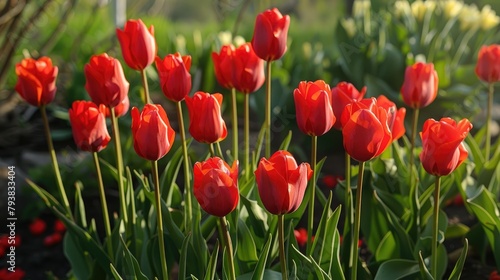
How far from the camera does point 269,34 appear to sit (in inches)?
65.1

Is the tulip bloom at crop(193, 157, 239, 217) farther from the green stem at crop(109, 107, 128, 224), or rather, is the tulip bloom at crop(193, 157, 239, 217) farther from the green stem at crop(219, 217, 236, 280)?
the green stem at crop(109, 107, 128, 224)

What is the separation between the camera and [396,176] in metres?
2.08

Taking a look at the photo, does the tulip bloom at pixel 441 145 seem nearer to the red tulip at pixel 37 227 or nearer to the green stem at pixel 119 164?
the green stem at pixel 119 164

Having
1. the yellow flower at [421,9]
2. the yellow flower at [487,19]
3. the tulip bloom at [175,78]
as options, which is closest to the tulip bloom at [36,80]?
the tulip bloom at [175,78]

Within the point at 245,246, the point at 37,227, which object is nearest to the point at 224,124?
the point at 245,246

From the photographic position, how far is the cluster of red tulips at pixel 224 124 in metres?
1.25

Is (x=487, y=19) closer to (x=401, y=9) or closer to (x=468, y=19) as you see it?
(x=468, y=19)

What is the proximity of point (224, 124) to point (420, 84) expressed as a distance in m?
0.53

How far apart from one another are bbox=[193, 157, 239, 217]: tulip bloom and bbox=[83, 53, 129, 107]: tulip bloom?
0.47 m

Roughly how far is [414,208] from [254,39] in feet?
1.95

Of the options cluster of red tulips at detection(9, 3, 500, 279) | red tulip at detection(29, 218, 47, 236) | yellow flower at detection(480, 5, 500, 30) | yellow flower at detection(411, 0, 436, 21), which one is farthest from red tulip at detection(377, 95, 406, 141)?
yellow flower at detection(480, 5, 500, 30)

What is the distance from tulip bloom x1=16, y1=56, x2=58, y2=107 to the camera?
1.75 metres

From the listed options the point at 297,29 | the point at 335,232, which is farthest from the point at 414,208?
the point at 297,29

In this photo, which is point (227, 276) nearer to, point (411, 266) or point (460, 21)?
point (411, 266)
